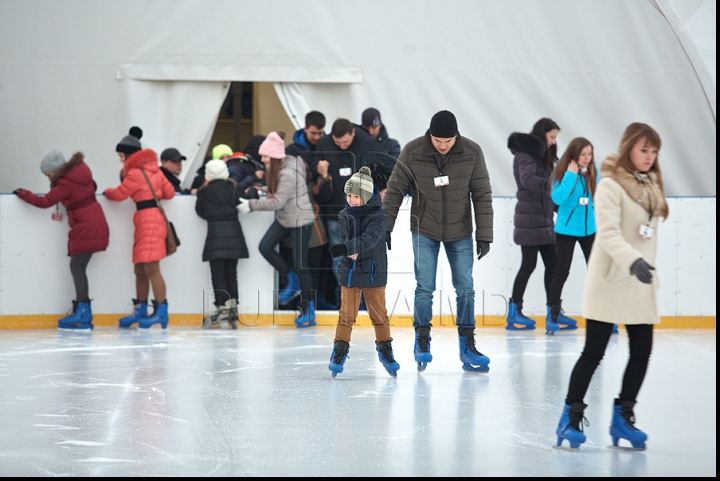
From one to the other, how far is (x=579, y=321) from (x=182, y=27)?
4.81 m

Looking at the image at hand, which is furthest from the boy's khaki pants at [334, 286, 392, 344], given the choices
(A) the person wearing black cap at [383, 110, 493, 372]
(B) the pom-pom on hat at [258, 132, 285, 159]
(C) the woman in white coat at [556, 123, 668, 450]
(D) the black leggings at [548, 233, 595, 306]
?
(B) the pom-pom on hat at [258, 132, 285, 159]

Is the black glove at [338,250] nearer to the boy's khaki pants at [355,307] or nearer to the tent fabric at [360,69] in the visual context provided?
the boy's khaki pants at [355,307]

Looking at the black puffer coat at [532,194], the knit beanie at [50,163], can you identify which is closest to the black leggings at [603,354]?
the black puffer coat at [532,194]

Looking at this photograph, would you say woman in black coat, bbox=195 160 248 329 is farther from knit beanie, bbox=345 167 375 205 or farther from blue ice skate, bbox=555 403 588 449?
blue ice skate, bbox=555 403 588 449

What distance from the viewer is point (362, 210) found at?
4773mm

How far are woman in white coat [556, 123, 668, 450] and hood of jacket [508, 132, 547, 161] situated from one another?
12.6 feet

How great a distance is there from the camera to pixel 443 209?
5043 millimetres

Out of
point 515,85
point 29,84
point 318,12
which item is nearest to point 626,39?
point 515,85

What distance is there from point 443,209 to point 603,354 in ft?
6.25

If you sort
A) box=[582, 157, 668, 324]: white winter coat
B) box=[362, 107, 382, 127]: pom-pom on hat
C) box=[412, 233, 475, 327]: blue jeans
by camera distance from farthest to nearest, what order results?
1. box=[362, 107, 382, 127]: pom-pom on hat
2. box=[412, 233, 475, 327]: blue jeans
3. box=[582, 157, 668, 324]: white winter coat

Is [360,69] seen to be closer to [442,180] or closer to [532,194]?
[532,194]

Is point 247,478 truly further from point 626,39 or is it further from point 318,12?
point 626,39

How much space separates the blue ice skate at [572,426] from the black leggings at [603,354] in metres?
0.03

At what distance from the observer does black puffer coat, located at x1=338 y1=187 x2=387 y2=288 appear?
4.72m
